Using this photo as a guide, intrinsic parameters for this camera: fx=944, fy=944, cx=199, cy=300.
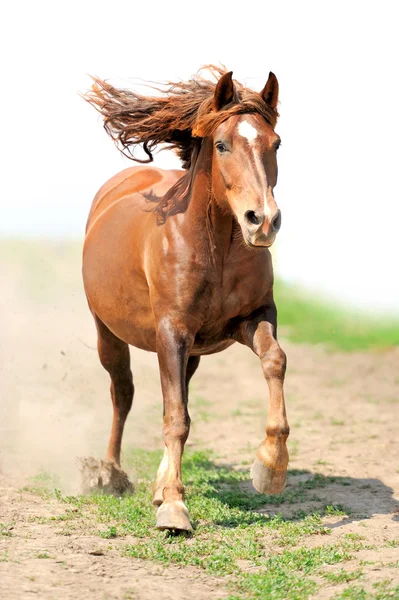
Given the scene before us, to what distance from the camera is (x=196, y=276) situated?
5742 mm

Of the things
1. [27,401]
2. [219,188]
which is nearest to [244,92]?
[219,188]

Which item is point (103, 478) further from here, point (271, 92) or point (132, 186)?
point (271, 92)

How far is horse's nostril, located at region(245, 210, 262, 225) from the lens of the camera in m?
5.05

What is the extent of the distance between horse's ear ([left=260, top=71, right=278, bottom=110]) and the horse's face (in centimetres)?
22

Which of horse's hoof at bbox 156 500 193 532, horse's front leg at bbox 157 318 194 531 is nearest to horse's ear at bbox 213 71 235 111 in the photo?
horse's front leg at bbox 157 318 194 531

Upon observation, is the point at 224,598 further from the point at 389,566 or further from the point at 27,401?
the point at 27,401

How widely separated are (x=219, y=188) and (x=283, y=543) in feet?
6.83

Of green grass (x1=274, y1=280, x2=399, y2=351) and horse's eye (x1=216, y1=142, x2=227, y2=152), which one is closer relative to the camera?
horse's eye (x1=216, y1=142, x2=227, y2=152)

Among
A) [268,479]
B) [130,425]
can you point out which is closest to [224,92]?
[268,479]

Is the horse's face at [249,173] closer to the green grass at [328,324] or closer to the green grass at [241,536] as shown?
the green grass at [241,536]

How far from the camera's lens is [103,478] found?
6.80m

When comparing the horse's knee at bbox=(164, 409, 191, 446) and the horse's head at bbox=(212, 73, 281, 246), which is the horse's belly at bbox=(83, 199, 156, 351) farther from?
the horse's head at bbox=(212, 73, 281, 246)

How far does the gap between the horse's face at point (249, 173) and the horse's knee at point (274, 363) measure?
84 cm

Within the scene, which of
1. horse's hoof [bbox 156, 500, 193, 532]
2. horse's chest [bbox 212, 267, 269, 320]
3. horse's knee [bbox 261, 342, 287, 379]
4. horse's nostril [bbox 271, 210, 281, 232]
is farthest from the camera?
horse's chest [bbox 212, 267, 269, 320]
